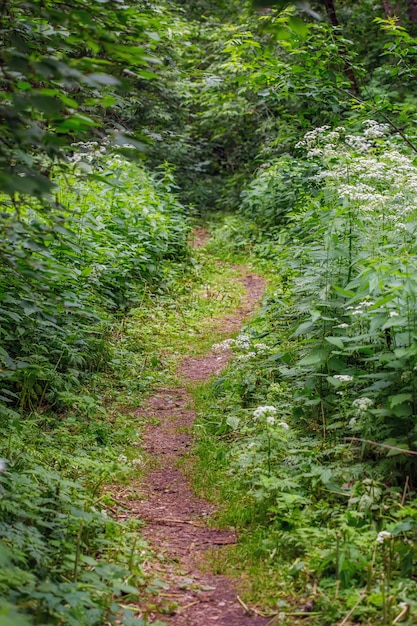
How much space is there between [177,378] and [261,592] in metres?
3.67

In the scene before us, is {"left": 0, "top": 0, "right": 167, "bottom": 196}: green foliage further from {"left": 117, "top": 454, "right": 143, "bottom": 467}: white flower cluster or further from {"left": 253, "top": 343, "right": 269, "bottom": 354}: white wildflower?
{"left": 253, "top": 343, "right": 269, "bottom": 354}: white wildflower

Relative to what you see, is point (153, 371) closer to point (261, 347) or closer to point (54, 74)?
point (261, 347)

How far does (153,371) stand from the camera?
697cm

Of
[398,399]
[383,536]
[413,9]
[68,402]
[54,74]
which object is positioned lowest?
[383,536]

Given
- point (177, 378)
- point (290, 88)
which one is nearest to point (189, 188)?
point (290, 88)

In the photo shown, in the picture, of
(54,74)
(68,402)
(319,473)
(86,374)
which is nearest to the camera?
(54,74)

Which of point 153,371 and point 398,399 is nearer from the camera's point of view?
point 398,399

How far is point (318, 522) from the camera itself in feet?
12.1

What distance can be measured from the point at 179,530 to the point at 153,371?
297cm

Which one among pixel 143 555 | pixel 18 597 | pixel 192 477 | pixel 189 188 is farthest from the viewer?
pixel 189 188

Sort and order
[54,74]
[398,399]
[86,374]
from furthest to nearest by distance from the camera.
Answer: [86,374]
[398,399]
[54,74]

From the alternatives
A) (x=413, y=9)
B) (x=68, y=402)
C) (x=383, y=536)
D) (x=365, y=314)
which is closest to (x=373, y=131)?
(x=365, y=314)

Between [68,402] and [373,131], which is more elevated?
[373,131]

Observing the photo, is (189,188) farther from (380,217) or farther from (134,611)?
(134,611)
